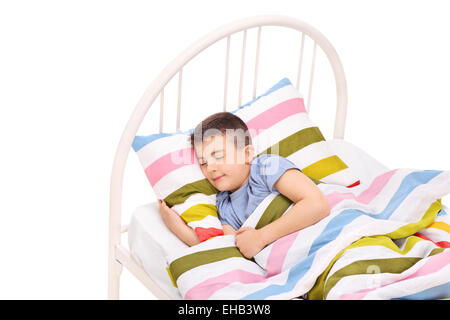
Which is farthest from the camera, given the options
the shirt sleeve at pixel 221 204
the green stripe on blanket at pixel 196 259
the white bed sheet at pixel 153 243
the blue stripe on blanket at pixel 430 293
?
the shirt sleeve at pixel 221 204

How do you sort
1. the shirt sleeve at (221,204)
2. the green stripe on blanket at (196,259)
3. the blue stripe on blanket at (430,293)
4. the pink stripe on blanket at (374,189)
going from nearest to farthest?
the blue stripe on blanket at (430,293), the green stripe on blanket at (196,259), the shirt sleeve at (221,204), the pink stripe on blanket at (374,189)

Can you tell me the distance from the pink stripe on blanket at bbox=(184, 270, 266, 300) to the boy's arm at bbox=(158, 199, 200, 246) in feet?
0.78

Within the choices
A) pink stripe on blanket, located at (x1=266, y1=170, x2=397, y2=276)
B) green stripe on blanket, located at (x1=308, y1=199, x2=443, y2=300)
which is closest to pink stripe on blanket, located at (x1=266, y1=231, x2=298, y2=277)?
pink stripe on blanket, located at (x1=266, y1=170, x2=397, y2=276)

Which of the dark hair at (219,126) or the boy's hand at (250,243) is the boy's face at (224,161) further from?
the boy's hand at (250,243)

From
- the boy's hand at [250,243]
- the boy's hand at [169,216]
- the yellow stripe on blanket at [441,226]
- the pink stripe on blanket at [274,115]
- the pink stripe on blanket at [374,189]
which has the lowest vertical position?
the boy's hand at [250,243]

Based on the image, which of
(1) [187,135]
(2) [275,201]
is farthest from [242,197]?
Result: (1) [187,135]

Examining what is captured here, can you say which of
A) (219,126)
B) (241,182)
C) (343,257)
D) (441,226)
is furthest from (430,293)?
(219,126)

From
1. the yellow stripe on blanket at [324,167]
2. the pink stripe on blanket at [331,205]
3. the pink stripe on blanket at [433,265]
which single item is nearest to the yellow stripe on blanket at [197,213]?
the pink stripe on blanket at [331,205]

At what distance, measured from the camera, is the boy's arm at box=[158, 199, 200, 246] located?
1.95m

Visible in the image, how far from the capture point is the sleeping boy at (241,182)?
1854 mm

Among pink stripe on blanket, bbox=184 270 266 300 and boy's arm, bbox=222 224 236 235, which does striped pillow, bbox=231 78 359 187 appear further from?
pink stripe on blanket, bbox=184 270 266 300

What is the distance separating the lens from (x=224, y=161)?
1.97m

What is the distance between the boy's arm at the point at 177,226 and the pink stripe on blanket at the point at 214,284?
237 millimetres
